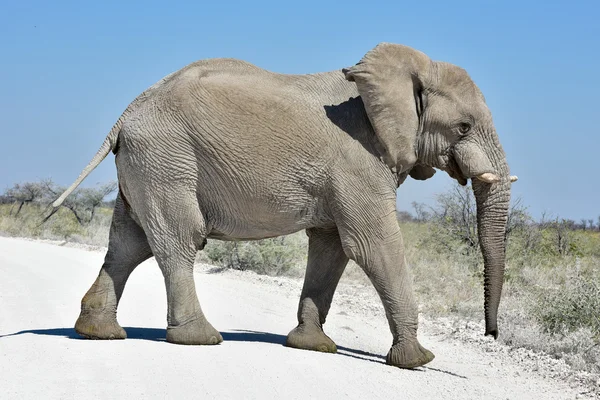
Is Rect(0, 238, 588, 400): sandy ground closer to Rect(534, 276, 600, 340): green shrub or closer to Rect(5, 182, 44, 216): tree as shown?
Rect(534, 276, 600, 340): green shrub


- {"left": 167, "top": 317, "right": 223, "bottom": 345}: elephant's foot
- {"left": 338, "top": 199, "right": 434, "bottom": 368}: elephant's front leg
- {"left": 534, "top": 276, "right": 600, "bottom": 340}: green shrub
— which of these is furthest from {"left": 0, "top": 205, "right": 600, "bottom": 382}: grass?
{"left": 167, "top": 317, "right": 223, "bottom": 345}: elephant's foot

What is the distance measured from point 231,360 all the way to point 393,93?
2867mm

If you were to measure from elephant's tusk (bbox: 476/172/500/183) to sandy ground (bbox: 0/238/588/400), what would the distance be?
1.84 meters

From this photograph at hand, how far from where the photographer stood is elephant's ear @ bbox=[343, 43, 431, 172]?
8.61 m

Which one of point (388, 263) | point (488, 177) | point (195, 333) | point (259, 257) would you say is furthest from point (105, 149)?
point (259, 257)

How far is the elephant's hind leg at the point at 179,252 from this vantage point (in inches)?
348

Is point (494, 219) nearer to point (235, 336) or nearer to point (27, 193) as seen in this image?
point (235, 336)

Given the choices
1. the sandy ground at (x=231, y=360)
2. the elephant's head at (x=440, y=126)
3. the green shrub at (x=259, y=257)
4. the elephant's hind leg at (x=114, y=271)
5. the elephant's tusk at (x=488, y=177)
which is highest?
the elephant's head at (x=440, y=126)

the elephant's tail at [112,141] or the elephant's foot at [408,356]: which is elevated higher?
the elephant's tail at [112,141]

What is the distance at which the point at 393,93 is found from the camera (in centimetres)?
865

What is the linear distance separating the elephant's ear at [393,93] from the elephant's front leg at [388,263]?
1.84 feet

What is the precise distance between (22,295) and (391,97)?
254 inches

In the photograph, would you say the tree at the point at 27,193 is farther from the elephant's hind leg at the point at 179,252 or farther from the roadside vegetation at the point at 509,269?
the elephant's hind leg at the point at 179,252

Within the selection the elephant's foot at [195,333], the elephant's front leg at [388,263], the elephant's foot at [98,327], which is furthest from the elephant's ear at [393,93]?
the elephant's foot at [98,327]
